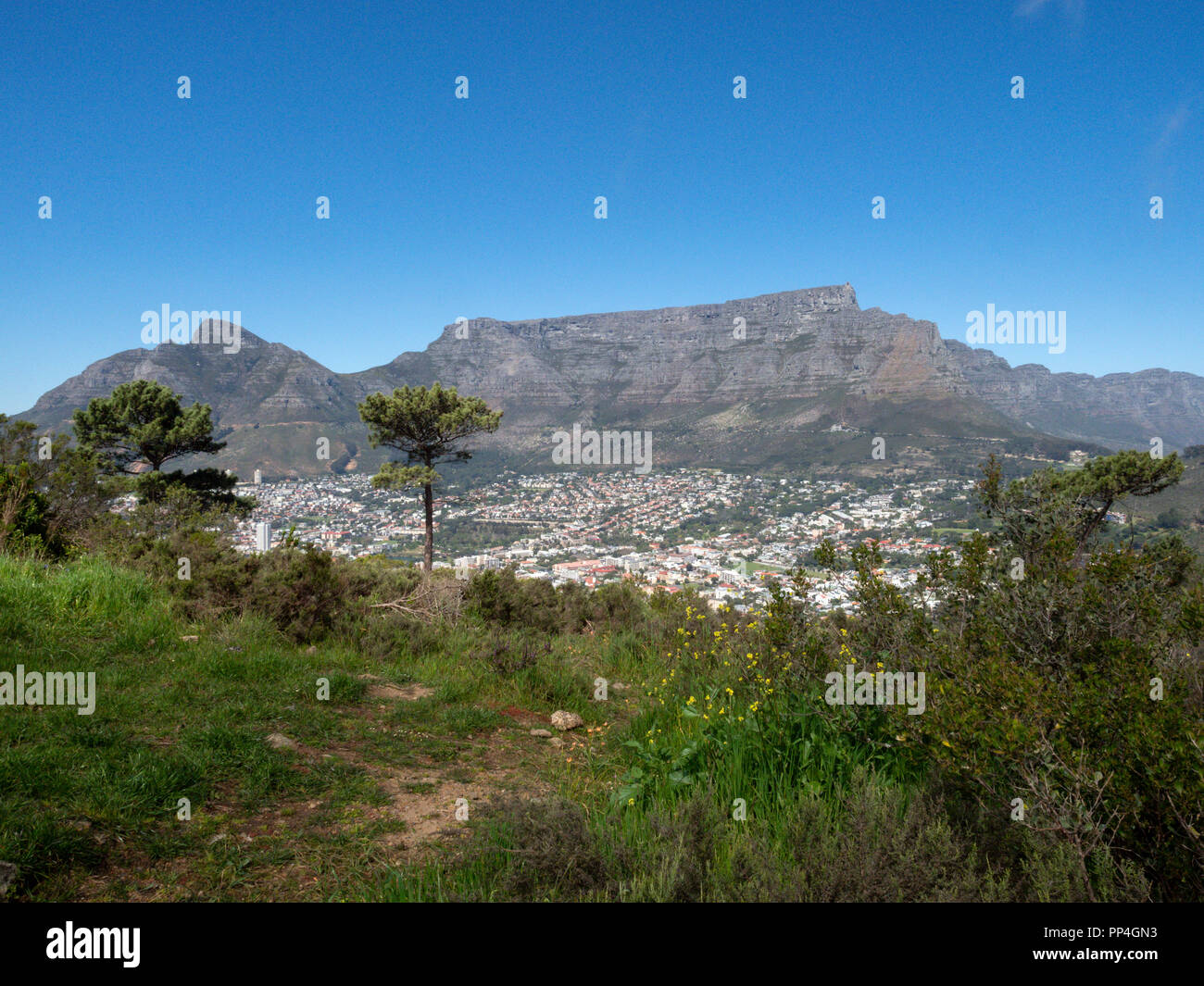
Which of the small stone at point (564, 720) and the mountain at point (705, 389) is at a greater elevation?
the mountain at point (705, 389)

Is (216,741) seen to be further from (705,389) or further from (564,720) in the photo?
(705,389)

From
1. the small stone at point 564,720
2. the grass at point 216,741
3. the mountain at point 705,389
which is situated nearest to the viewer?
the grass at point 216,741

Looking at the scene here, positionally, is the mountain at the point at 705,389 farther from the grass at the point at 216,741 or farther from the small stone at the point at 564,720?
the small stone at the point at 564,720

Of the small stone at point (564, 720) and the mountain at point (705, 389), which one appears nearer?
the small stone at point (564, 720)

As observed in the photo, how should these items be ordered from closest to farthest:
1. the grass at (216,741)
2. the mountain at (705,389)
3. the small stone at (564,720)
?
1. the grass at (216,741)
2. the small stone at (564,720)
3. the mountain at (705,389)

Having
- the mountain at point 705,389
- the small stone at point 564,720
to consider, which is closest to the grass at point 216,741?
the small stone at point 564,720

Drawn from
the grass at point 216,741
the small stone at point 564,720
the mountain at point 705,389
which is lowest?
the small stone at point 564,720
